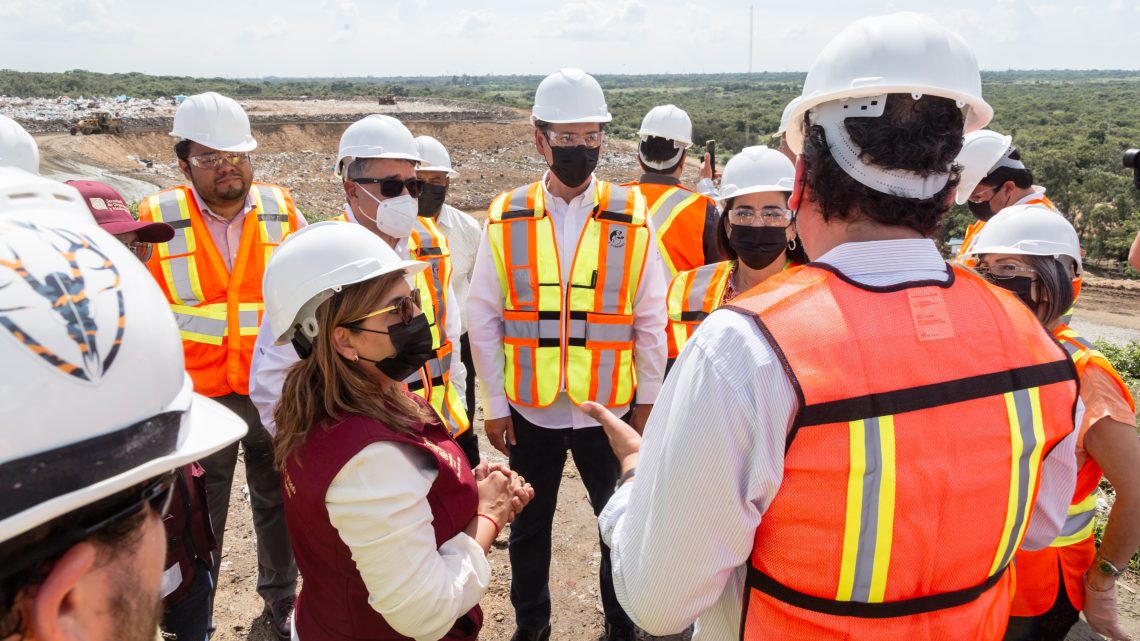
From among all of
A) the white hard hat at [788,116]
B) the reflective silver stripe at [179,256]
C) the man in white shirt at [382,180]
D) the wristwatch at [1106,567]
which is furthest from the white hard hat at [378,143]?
the wristwatch at [1106,567]

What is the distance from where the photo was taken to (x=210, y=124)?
4051mm

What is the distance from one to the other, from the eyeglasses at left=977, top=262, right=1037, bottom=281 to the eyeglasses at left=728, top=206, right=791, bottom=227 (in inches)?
40.9

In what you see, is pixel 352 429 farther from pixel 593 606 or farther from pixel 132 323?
pixel 593 606

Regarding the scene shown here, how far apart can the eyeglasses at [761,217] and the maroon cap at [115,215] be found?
2.75m

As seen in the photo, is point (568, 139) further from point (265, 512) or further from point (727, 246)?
point (265, 512)

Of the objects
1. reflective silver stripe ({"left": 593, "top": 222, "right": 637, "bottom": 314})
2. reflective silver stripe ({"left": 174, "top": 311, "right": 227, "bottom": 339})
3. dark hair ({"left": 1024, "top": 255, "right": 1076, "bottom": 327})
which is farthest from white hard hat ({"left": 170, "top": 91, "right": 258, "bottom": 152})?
dark hair ({"left": 1024, "top": 255, "right": 1076, "bottom": 327})

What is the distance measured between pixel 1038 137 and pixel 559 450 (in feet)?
157

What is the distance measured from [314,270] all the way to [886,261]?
1.62 meters

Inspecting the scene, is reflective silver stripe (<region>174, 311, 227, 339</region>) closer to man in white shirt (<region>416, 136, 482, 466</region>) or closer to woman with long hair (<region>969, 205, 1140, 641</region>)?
man in white shirt (<region>416, 136, 482, 466</region>)

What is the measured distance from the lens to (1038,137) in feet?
137

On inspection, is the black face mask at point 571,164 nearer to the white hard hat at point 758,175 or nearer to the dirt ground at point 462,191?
the white hard hat at point 758,175

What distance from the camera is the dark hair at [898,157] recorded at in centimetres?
153

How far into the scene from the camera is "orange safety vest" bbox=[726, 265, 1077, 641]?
1411 millimetres

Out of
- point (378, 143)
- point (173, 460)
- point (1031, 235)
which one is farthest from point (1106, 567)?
point (378, 143)
